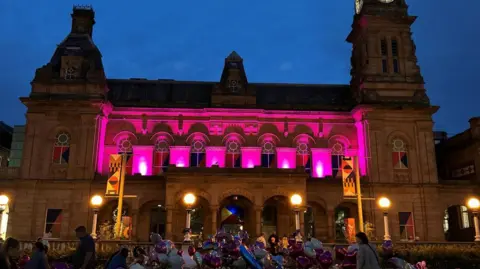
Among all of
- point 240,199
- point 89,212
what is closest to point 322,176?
point 240,199

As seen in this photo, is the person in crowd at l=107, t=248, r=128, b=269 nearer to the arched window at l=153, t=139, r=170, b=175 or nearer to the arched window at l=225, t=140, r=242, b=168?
the arched window at l=153, t=139, r=170, b=175

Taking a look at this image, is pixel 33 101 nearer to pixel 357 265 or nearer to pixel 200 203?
pixel 200 203

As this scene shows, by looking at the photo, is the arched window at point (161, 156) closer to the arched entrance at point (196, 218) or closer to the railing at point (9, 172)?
the arched entrance at point (196, 218)

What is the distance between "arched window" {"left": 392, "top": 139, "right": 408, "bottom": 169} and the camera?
37906 millimetres

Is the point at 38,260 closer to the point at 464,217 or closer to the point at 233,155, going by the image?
the point at 233,155

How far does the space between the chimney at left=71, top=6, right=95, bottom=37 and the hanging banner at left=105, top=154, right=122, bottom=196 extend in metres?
19.7

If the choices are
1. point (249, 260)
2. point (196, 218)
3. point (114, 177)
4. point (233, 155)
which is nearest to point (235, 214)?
point (196, 218)

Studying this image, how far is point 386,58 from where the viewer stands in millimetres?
41594

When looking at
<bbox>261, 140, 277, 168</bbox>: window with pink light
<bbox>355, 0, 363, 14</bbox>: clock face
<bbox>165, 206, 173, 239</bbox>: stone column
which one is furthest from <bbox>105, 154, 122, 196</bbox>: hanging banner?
<bbox>355, 0, 363, 14</bbox>: clock face

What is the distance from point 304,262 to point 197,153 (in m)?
30.3

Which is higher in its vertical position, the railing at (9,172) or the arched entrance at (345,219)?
the railing at (9,172)

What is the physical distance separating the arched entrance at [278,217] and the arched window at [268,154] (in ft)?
12.4

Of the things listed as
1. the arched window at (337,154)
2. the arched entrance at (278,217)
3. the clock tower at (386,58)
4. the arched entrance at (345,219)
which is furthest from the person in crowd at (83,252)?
the clock tower at (386,58)

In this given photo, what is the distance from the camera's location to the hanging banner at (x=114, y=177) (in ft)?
92.7
